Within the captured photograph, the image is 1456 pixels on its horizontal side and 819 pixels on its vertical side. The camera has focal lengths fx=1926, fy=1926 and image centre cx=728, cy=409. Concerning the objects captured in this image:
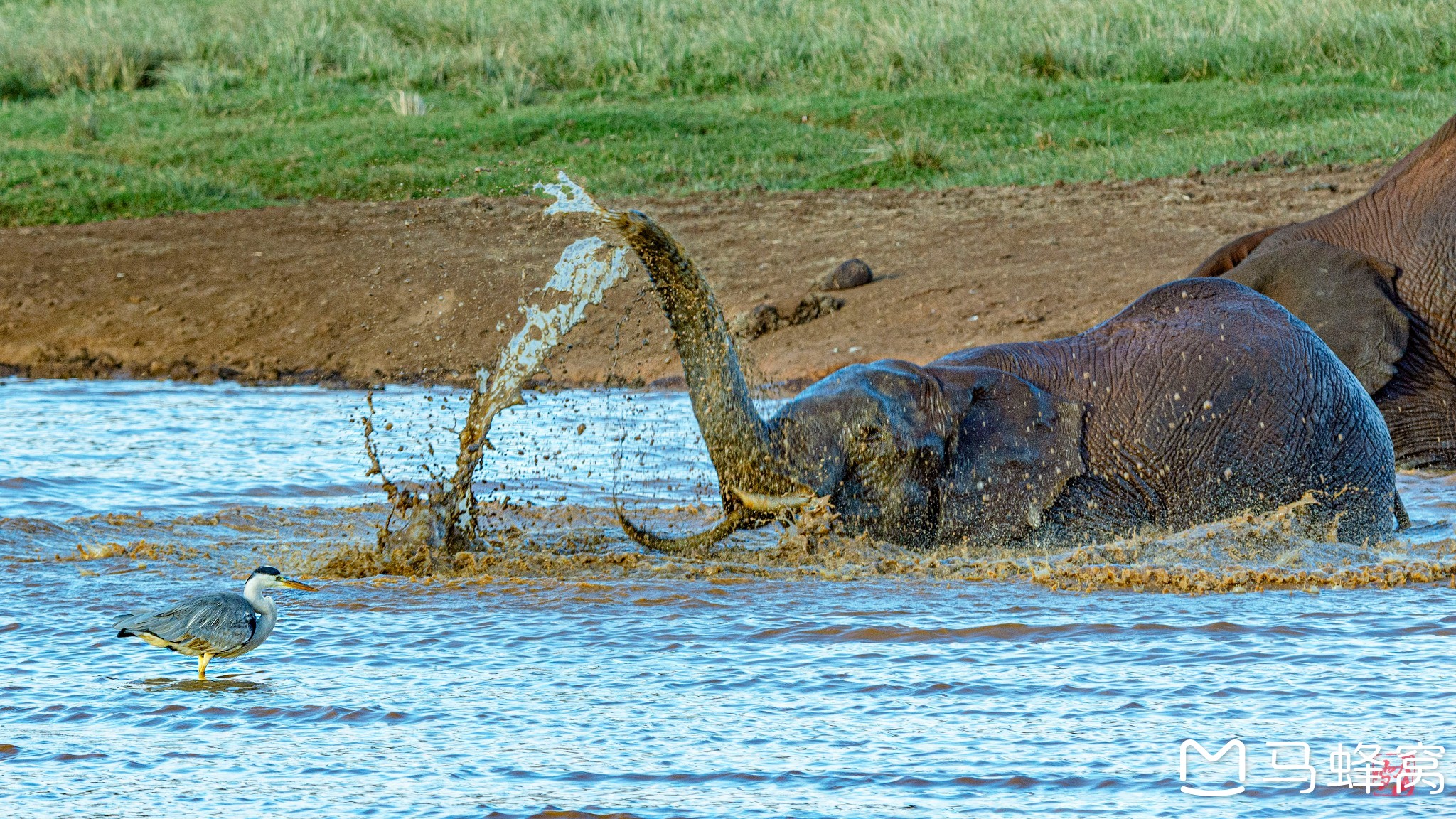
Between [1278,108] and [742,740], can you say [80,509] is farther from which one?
[1278,108]

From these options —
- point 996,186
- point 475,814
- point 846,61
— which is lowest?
point 475,814

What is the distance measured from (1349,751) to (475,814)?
1911 millimetres

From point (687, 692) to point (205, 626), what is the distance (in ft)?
4.00

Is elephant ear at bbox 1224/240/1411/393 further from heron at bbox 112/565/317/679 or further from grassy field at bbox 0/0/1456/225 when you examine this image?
grassy field at bbox 0/0/1456/225

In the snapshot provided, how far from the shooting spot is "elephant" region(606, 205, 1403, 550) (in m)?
5.79

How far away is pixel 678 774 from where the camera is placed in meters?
4.17

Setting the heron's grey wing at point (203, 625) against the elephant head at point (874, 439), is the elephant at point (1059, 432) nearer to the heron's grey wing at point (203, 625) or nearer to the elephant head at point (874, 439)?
the elephant head at point (874, 439)

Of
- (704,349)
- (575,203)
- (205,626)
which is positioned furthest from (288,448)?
(205,626)

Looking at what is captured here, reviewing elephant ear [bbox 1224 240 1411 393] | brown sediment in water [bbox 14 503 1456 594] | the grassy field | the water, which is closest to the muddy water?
brown sediment in water [bbox 14 503 1456 594]

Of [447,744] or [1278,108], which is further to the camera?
[1278,108]

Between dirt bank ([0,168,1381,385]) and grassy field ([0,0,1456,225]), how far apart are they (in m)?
0.72

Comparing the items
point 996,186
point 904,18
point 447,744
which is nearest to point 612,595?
point 447,744

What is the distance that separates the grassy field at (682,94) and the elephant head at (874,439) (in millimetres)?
9898

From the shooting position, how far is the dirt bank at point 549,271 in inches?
519
